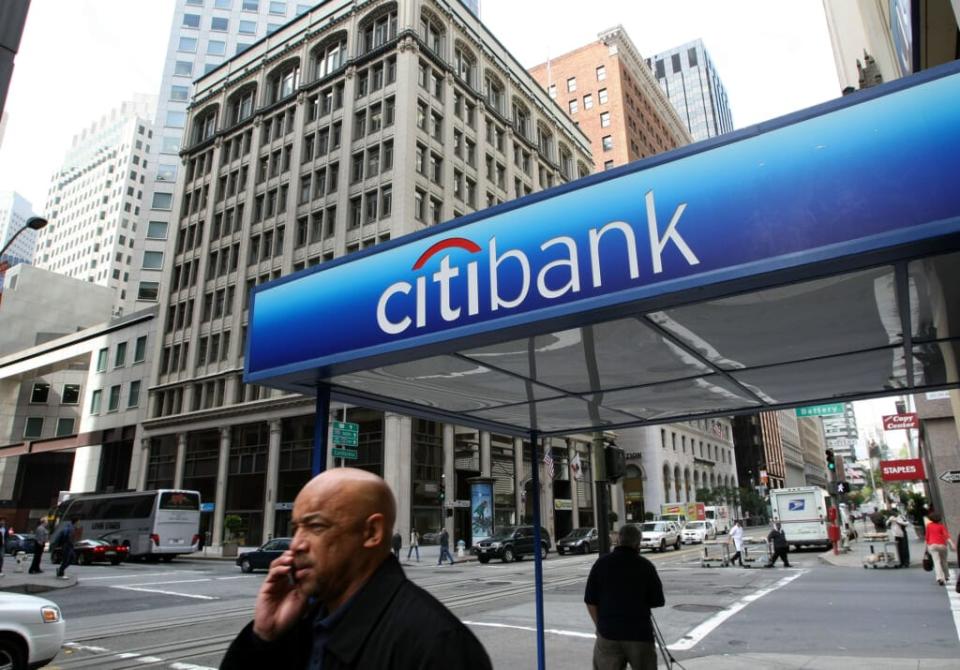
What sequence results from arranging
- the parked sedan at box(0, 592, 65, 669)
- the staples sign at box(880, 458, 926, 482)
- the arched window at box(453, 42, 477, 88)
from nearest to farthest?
the parked sedan at box(0, 592, 65, 669) < the staples sign at box(880, 458, 926, 482) < the arched window at box(453, 42, 477, 88)

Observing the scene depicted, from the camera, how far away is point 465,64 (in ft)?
166

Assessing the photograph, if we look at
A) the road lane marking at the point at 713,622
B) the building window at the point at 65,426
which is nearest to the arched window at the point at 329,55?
the road lane marking at the point at 713,622

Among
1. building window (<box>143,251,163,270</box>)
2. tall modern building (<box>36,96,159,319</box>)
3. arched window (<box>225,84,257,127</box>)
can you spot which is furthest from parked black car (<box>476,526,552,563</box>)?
tall modern building (<box>36,96,159,319</box>)

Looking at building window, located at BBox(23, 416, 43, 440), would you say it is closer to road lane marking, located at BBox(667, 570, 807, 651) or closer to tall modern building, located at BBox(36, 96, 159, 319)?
tall modern building, located at BBox(36, 96, 159, 319)

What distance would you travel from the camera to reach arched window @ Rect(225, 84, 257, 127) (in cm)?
5347

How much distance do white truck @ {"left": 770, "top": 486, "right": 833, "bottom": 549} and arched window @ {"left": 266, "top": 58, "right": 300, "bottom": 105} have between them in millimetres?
45351

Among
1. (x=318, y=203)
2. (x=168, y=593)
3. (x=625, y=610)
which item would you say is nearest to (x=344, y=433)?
(x=168, y=593)

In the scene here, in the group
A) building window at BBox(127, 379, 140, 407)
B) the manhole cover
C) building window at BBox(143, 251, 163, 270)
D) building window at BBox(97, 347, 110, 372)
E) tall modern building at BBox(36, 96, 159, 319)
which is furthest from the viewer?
tall modern building at BBox(36, 96, 159, 319)

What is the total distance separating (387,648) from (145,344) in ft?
189

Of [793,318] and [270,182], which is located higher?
[270,182]

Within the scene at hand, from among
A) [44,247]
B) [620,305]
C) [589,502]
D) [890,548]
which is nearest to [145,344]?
[589,502]

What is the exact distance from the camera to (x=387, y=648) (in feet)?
5.13

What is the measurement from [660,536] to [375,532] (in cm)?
3752

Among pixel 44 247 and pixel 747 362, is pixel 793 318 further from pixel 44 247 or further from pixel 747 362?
pixel 44 247
